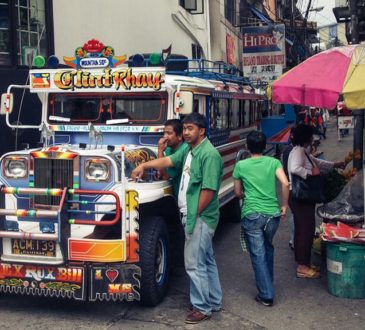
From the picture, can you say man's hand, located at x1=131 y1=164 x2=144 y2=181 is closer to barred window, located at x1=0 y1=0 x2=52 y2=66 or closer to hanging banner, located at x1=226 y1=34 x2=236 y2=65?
barred window, located at x1=0 y1=0 x2=52 y2=66

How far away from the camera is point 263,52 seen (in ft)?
62.6

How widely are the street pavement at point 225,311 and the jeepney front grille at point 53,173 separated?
111 centimetres

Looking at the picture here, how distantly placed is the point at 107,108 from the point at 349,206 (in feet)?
10.1

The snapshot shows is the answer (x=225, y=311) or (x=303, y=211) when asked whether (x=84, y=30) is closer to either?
(x=303, y=211)

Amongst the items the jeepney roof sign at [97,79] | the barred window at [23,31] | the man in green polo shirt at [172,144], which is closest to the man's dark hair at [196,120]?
the man in green polo shirt at [172,144]

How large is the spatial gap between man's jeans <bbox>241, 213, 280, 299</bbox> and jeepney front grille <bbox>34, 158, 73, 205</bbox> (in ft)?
5.80

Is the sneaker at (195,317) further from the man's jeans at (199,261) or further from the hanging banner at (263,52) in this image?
the hanging banner at (263,52)

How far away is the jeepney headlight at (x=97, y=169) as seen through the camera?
530cm

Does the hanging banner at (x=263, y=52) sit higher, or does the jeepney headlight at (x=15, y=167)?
the hanging banner at (x=263, y=52)

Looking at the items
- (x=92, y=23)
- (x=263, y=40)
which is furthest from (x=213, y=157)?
(x=263, y=40)

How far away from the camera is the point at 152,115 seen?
666 cm

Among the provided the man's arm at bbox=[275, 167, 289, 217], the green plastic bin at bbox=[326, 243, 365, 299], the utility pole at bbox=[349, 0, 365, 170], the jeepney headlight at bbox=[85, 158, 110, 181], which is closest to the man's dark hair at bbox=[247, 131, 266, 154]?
the man's arm at bbox=[275, 167, 289, 217]

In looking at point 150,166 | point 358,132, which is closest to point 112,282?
point 150,166

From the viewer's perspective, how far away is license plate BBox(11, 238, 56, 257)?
5.05 meters
